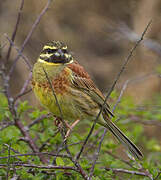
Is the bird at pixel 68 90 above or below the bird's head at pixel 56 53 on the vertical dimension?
below

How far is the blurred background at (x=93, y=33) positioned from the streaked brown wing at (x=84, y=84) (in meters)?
4.86

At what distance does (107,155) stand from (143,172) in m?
0.70

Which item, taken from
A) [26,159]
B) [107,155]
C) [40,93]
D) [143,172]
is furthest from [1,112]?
[143,172]

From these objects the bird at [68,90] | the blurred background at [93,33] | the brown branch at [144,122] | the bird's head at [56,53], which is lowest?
the blurred background at [93,33]

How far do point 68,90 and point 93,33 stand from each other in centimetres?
697

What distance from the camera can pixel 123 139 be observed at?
12.8 feet

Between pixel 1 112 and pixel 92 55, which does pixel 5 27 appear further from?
pixel 1 112

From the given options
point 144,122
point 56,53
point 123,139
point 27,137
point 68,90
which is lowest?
point 27,137

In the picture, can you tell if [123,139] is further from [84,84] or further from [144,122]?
[144,122]

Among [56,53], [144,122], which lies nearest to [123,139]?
[144,122]

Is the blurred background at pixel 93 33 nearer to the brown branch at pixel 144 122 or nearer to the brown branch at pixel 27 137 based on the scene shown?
the brown branch at pixel 144 122

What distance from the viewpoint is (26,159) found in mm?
3268

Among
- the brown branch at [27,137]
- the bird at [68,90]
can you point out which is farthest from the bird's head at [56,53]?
the brown branch at [27,137]

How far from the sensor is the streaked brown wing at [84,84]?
3.99m
